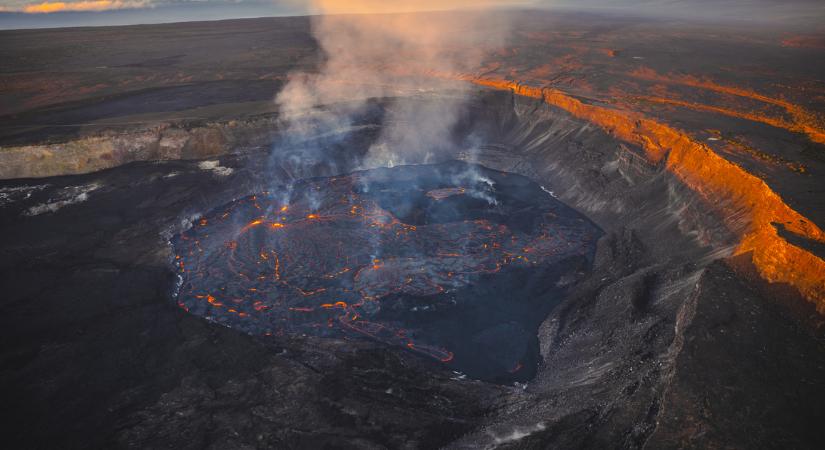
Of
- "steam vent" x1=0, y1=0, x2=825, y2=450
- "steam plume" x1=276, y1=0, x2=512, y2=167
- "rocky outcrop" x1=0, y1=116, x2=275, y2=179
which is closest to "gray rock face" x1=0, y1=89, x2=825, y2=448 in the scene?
"steam vent" x1=0, y1=0, x2=825, y2=450

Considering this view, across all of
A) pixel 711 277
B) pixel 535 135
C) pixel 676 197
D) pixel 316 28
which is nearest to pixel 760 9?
pixel 316 28

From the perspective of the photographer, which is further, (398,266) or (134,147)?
(134,147)

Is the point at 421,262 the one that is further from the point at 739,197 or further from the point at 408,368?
the point at 739,197

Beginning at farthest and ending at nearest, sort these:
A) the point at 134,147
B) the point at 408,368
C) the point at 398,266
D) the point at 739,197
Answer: the point at 134,147 < the point at 398,266 < the point at 739,197 < the point at 408,368

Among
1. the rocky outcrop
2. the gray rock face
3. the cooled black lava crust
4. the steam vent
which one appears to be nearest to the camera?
the gray rock face

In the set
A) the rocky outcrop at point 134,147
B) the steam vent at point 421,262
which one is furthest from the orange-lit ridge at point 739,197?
the rocky outcrop at point 134,147

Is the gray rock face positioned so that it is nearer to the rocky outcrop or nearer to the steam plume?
the rocky outcrop

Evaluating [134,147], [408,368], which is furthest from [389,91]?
[408,368]
